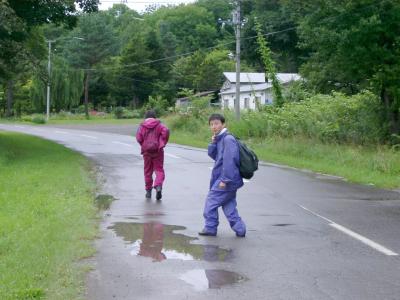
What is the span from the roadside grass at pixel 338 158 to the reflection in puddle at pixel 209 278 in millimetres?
9922

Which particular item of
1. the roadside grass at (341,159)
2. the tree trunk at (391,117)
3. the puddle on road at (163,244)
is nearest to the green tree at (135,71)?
the roadside grass at (341,159)

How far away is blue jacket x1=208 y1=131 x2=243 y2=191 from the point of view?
8789 millimetres

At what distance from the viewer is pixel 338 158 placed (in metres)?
22.3

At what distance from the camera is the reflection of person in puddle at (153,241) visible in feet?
25.8

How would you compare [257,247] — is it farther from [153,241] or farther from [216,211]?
[153,241]

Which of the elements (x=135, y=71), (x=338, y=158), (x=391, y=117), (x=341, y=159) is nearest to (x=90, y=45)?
(x=135, y=71)

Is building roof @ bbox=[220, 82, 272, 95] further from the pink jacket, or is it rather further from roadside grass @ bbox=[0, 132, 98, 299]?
the pink jacket

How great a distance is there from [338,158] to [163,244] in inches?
580

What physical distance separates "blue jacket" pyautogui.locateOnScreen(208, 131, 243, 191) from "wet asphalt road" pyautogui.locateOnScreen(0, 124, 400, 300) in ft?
2.53

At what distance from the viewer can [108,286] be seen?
6352mm

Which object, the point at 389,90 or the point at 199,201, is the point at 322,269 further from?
the point at 389,90

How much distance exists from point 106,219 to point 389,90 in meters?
15.6

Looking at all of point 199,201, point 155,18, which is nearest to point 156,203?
point 199,201

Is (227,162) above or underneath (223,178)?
above
